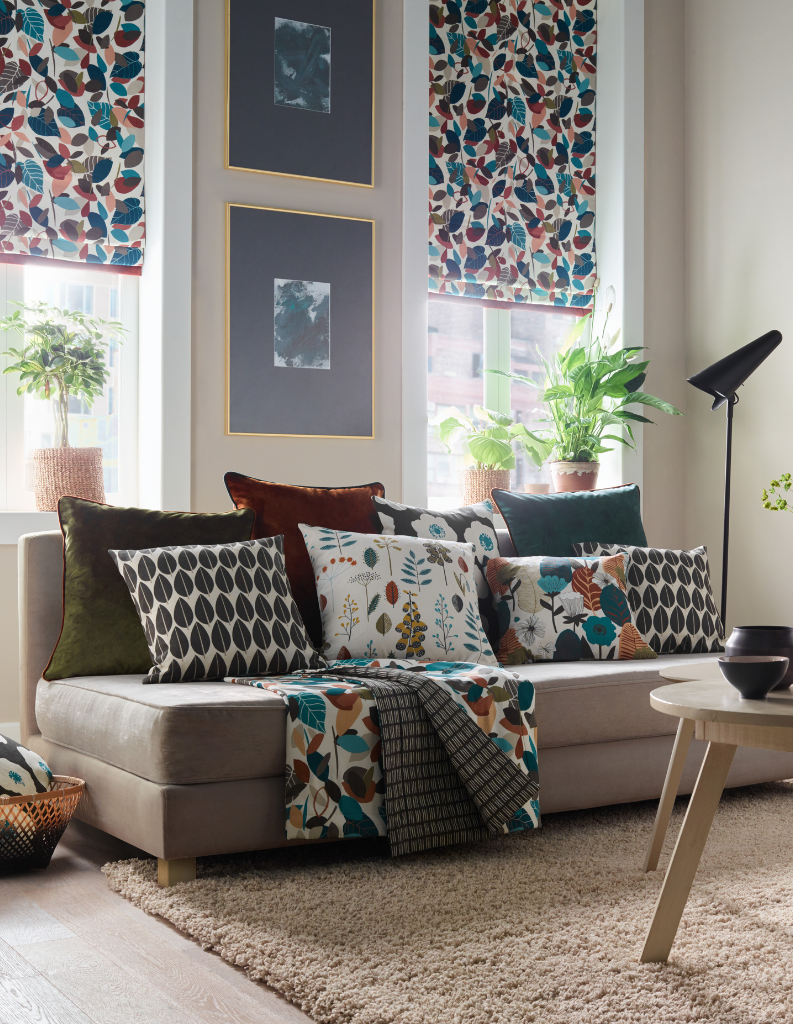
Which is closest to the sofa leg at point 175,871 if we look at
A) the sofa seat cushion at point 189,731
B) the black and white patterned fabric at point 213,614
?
the sofa seat cushion at point 189,731

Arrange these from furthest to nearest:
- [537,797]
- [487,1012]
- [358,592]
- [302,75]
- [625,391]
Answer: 1. [625,391]
2. [302,75]
3. [358,592]
4. [537,797]
5. [487,1012]

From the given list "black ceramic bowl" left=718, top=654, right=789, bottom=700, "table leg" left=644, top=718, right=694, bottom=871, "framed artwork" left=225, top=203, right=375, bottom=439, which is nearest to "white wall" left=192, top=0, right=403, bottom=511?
"framed artwork" left=225, top=203, right=375, bottom=439

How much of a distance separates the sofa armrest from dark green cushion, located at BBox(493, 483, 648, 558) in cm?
143

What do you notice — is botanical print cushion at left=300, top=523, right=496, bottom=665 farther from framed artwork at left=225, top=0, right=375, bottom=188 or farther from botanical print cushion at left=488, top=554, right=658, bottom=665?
framed artwork at left=225, top=0, right=375, bottom=188

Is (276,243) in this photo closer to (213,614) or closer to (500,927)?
(213,614)

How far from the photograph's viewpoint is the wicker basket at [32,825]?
2229 millimetres

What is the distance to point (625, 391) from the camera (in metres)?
4.53

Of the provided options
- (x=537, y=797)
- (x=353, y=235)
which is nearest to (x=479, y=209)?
(x=353, y=235)

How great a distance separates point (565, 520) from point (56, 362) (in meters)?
1.89

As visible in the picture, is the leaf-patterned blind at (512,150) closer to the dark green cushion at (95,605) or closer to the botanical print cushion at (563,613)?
the botanical print cushion at (563,613)

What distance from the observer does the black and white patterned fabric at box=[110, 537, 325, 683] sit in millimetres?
2525

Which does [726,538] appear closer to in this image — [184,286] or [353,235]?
[353,235]

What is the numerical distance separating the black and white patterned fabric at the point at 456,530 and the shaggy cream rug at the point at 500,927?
786mm

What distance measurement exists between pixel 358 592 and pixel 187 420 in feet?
4.74
